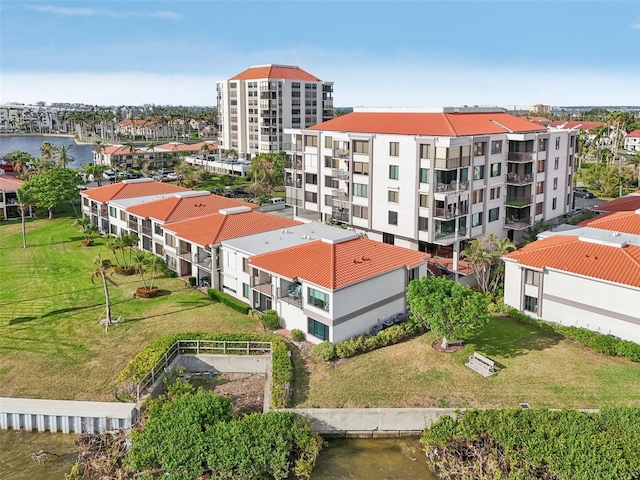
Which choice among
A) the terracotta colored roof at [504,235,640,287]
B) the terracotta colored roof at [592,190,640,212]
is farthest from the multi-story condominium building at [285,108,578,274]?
the terracotta colored roof at [504,235,640,287]

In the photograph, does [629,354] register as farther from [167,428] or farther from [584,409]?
[167,428]

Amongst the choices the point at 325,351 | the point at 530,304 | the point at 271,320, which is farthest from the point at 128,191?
the point at 530,304

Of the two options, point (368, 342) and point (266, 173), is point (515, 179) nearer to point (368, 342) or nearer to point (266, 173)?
point (368, 342)

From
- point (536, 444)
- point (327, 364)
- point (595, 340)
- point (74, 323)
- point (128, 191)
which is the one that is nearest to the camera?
point (536, 444)

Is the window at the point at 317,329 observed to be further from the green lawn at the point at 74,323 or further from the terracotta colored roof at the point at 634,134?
the terracotta colored roof at the point at 634,134

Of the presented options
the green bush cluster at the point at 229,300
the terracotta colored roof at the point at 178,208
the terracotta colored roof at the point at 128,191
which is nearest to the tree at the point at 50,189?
the terracotta colored roof at the point at 128,191
